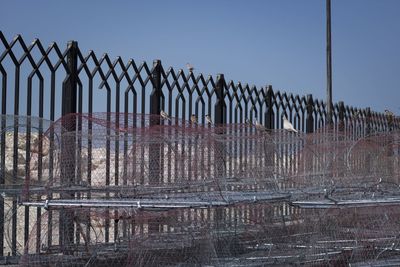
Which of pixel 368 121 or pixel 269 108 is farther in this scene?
pixel 368 121

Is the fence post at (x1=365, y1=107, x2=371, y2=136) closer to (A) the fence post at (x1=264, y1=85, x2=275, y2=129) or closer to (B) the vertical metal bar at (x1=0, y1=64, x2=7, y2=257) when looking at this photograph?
(A) the fence post at (x1=264, y1=85, x2=275, y2=129)

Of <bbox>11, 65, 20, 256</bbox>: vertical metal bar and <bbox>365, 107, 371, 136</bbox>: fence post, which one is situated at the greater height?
<bbox>365, 107, 371, 136</bbox>: fence post

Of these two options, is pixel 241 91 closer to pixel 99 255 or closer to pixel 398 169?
pixel 398 169

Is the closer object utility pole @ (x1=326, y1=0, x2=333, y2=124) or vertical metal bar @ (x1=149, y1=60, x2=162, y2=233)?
A: vertical metal bar @ (x1=149, y1=60, x2=162, y2=233)

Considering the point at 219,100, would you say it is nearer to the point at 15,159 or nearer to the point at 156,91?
the point at 156,91

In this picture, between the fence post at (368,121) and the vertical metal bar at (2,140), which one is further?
the fence post at (368,121)

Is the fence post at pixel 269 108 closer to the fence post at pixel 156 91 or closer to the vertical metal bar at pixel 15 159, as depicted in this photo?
the fence post at pixel 156 91

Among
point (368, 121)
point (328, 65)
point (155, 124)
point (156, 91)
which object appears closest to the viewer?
point (155, 124)

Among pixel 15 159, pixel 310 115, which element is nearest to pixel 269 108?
pixel 310 115

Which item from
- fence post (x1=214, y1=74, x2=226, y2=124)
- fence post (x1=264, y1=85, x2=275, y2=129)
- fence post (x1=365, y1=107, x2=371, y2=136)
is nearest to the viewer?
fence post (x1=214, y1=74, x2=226, y2=124)

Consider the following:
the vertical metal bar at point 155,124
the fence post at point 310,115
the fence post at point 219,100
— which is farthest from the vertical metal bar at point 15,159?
the fence post at point 310,115

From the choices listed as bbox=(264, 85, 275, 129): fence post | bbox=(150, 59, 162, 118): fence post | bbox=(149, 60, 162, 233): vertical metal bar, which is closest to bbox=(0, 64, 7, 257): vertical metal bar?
bbox=(149, 60, 162, 233): vertical metal bar

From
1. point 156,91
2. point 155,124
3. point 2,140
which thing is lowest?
point 2,140

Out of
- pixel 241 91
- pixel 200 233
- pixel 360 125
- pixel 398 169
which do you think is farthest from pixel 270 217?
pixel 360 125
